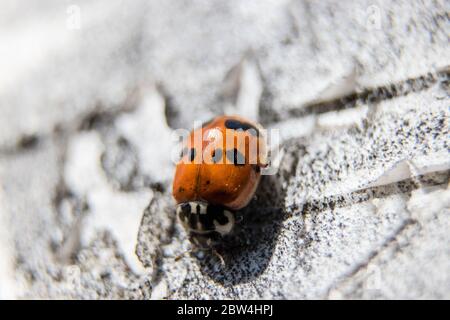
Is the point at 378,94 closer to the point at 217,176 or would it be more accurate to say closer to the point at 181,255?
the point at 217,176

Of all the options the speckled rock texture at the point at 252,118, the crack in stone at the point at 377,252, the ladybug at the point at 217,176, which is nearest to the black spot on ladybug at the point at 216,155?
the ladybug at the point at 217,176

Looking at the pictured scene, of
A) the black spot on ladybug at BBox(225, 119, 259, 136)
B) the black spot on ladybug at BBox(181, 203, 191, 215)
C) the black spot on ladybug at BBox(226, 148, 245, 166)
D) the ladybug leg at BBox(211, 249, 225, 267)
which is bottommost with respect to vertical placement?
the ladybug leg at BBox(211, 249, 225, 267)

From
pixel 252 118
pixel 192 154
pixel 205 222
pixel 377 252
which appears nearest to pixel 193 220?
pixel 205 222

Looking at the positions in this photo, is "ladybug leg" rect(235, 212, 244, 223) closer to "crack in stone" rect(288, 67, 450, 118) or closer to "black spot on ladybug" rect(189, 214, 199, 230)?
"black spot on ladybug" rect(189, 214, 199, 230)

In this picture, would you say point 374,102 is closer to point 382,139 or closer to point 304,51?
point 382,139

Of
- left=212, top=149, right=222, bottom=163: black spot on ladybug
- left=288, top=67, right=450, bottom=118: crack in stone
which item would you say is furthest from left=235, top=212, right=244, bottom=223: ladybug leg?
left=288, top=67, right=450, bottom=118: crack in stone

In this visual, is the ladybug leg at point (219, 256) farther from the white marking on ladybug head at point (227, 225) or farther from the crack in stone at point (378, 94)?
the crack in stone at point (378, 94)
